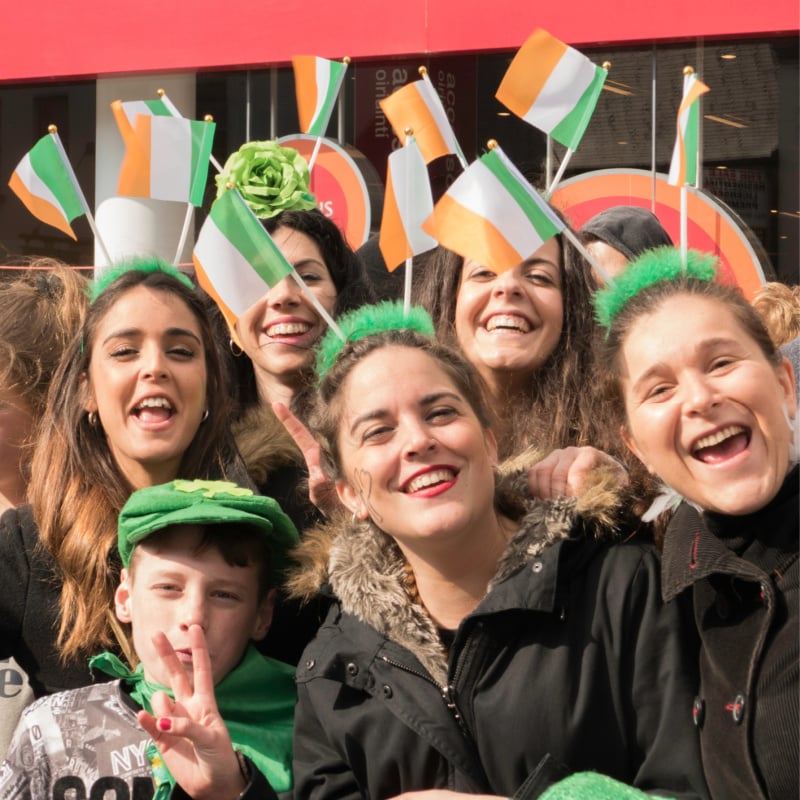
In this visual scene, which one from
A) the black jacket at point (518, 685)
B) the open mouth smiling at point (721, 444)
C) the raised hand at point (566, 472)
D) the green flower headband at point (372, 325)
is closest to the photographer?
the open mouth smiling at point (721, 444)

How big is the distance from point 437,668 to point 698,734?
1.78ft

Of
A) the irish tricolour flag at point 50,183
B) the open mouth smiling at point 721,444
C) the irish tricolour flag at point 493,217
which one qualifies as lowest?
the open mouth smiling at point 721,444

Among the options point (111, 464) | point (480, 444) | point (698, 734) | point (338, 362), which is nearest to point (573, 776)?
point (698, 734)

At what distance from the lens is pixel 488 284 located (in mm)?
4004

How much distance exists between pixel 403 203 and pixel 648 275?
1.03 m

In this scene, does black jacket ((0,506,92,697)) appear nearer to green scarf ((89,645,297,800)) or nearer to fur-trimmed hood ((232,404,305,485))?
green scarf ((89,645,297,800))

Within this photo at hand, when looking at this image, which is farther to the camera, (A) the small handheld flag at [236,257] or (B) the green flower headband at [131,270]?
(B) the green flower headband at [131,270]

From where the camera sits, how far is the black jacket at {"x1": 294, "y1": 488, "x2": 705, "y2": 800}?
2.82 m

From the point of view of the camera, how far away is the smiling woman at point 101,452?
3.60 m

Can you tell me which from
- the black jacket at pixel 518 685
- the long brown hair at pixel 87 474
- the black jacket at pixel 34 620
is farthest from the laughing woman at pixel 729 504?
the black jacket at pixel 34 620

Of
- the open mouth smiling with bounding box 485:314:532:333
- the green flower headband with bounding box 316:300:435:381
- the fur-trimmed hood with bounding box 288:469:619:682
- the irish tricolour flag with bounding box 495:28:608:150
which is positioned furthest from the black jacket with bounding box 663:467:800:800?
the irish tricolour flag with bounding box 495:28:608:150

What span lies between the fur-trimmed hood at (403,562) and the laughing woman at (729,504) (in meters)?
0.18

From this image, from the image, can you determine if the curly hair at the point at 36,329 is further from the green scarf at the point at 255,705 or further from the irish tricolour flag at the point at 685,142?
the irish tricolour flag at the point at 685,142

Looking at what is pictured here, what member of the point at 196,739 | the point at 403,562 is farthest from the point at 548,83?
the point at 196,739
